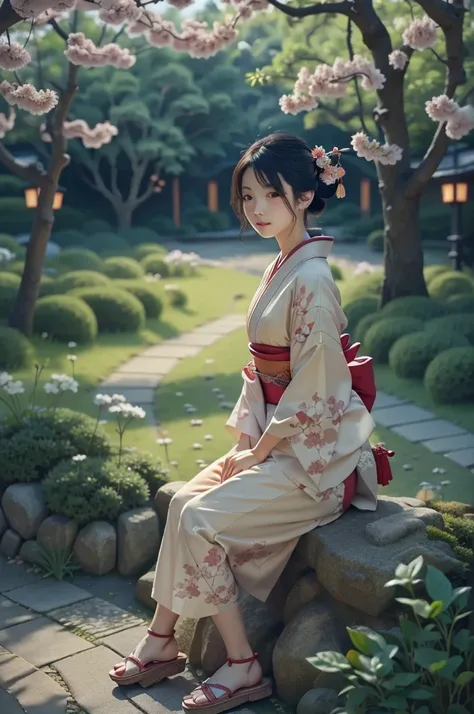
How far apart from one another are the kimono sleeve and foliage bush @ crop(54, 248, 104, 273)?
12823mm

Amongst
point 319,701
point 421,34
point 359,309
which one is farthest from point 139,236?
point 319,701

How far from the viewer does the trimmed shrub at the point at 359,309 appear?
10.9 m

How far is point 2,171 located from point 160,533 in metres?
22.3

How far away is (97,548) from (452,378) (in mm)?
3896

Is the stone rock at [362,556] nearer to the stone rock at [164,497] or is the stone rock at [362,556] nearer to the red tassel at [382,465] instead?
the red tassel at [382,465]

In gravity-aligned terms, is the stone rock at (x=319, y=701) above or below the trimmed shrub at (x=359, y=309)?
below

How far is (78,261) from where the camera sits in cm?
1662

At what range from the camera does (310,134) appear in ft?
89.8

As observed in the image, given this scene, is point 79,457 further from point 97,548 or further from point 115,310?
point 115,310

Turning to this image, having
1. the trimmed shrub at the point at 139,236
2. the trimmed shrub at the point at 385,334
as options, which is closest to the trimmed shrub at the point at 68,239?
the trimmed shrub at the point at 139,236

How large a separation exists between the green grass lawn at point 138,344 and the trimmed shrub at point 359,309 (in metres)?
2.39

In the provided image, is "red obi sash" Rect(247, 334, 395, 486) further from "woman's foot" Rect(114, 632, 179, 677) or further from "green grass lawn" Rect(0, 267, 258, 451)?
"green grass lawn" Rect(0, 267, 258, 451)

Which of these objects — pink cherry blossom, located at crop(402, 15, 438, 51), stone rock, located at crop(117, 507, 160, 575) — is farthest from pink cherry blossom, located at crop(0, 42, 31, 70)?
pink cherry blossom, located at crop(402, 15, 438, 51)

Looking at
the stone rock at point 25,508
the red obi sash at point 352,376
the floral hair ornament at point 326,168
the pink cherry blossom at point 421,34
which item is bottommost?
the stone rock at point 25,508
